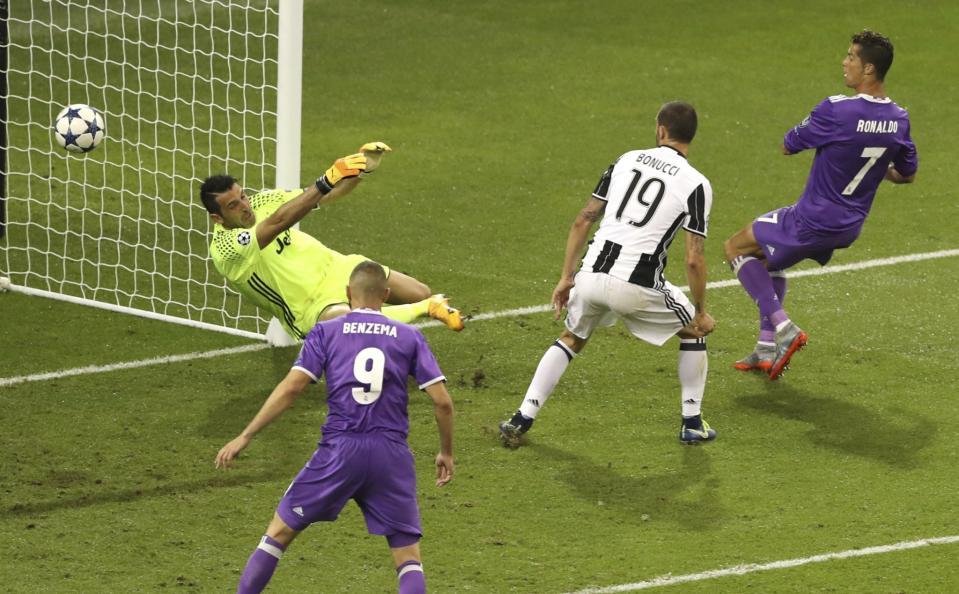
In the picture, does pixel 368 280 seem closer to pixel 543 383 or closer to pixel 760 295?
pixel 543 383

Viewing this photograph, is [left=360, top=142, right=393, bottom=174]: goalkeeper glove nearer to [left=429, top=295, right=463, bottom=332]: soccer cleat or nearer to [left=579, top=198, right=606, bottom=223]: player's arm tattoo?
[left=429, top=295, right=463, bottom=332]: soccer cleat

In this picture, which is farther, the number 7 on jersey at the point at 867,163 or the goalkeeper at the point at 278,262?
the number 7 on jersey at the point at 867,163

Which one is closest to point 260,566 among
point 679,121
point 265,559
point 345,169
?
point 265,559

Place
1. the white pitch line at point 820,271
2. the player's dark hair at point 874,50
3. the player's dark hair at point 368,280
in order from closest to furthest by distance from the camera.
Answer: the player's dark hair at point 368,280 → the player's dark hair at point 874,50 → the white pitch line at point 820,271

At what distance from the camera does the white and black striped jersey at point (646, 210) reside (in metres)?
8.80

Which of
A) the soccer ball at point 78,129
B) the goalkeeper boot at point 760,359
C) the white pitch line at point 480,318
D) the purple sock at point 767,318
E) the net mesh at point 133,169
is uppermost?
the soccer ball at point 78,129

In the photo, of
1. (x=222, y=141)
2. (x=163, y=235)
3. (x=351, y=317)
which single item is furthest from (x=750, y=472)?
(x=222, y=141)

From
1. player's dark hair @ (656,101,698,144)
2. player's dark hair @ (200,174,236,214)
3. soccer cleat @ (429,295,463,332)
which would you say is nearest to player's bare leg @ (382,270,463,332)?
soccer cleat @ (429,295,463,332)

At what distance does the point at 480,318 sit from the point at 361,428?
4.24m

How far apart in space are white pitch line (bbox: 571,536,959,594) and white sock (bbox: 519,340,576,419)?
170cm

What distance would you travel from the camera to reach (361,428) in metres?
7.04

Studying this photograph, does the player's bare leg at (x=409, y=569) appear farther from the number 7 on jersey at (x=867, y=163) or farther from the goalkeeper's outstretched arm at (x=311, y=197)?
the number 7 on jersey at (x=867, y=163)

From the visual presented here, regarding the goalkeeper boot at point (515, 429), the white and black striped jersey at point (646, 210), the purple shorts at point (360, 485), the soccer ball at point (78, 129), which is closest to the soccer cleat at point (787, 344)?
the white and black striped jersey at point (646, 210)

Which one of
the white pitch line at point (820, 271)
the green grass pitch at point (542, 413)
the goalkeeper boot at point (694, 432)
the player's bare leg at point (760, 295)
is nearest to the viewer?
the green grass pitch at point (542, 413)
